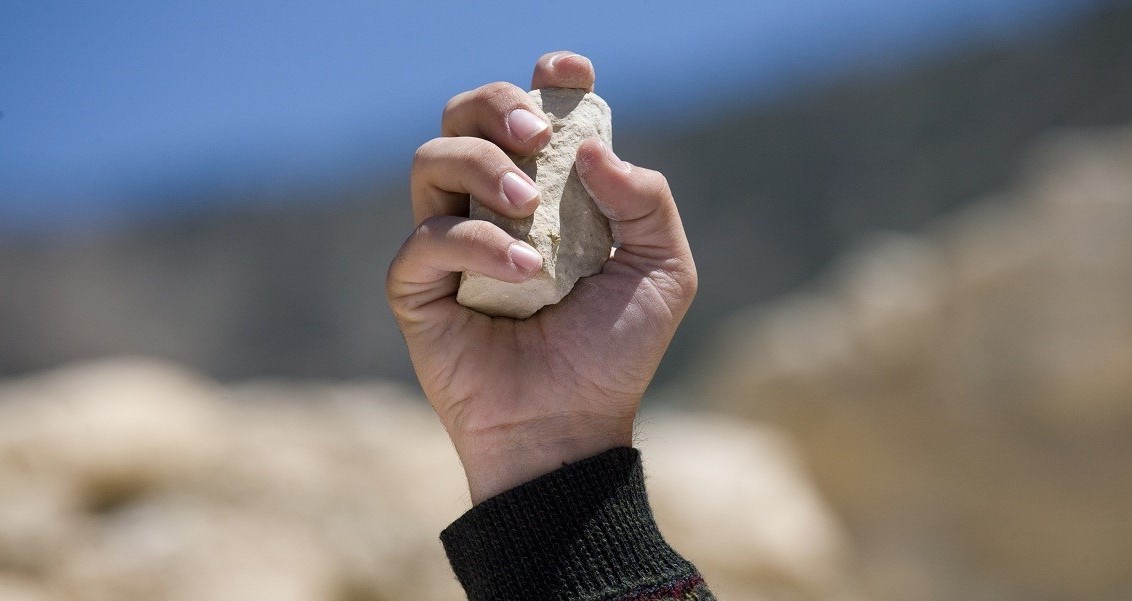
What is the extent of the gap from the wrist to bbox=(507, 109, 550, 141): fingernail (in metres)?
0.50

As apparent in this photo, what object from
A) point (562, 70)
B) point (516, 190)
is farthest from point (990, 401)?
point (516, 190)

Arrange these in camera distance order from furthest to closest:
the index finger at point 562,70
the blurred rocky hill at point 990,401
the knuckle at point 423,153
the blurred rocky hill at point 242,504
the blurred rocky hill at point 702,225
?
the blurred rocky hill at point 702,225 → the blurred rocky hill at point 990,401 → the blurred rocky hill at point 242,504 → the index finger at point 562,70 → the knuckle at point 423,153

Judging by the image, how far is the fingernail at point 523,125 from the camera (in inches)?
67.1

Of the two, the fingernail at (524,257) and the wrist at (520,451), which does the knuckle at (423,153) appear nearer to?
the fingernail at (524,257)

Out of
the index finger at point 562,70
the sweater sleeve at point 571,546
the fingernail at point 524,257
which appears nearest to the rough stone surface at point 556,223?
the index finger at point 562,70

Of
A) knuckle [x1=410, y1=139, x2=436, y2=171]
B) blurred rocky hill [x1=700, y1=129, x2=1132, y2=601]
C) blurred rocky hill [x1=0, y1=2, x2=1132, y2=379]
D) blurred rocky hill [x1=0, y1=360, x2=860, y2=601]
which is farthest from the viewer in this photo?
blurred rocky hill [x1=0, y1=2, x2=1132, y2=379]

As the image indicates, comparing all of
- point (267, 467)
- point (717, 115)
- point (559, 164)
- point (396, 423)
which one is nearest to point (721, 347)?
point (396, 423)

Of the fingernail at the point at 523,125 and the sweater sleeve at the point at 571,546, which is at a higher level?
the fingernail at the point at 523,125

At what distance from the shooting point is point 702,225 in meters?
21.3

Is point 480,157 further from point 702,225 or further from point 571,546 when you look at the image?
point 702,225

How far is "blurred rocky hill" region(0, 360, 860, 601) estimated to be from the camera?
3486mm

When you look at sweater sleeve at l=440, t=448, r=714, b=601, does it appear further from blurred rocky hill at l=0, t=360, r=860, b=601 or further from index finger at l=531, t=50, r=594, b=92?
blurred rocky hill at l=0, t=360, r=860, b=601

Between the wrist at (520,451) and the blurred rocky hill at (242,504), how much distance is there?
4.75 feet

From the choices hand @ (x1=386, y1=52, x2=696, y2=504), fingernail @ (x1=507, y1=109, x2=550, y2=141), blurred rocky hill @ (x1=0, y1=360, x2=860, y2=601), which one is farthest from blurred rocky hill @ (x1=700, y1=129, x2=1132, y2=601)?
fingernail @ (x1=507, y1=109, x2=550, y2=141)
